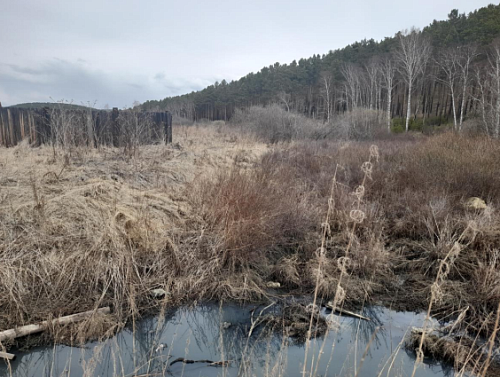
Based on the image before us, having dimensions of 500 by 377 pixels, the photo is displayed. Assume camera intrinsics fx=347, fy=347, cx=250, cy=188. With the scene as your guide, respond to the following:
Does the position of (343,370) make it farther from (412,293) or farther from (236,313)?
(412,293)

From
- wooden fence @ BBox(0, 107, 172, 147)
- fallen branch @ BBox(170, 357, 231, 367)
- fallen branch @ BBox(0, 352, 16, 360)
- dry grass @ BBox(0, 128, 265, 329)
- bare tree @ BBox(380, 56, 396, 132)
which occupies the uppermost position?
bare tree @ BBox(380, 56, 396, 132)

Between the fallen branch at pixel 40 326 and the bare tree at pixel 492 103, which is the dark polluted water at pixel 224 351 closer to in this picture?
the fallen branch at pixel 40 326

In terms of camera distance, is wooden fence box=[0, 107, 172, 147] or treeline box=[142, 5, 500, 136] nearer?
wooden fence box=[0, 107, 172, 147]

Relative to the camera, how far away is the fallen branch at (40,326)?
3.39 metres

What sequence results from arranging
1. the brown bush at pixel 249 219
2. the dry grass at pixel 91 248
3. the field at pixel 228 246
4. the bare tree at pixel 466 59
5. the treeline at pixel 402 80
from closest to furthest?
the dry grass at pixel 91 248 < the field at pixel 228 246 < the brown bush at pixel 249 219 < the bare tree at pixel 466 59 < the treeline at pixel 402 80

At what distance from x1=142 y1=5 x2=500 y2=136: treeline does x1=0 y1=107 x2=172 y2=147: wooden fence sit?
50.5 feet

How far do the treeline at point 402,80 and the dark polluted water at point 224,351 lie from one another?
1578 centimetres

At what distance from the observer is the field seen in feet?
13.4

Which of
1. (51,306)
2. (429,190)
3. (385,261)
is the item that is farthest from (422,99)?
(51,306)

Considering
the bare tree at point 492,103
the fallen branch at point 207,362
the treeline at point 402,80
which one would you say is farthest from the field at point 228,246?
the treeline at point 402,80

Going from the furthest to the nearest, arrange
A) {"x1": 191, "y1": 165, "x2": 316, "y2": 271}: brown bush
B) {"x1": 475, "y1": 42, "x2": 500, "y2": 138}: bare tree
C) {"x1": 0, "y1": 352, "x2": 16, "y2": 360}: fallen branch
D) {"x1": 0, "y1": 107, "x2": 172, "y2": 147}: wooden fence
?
{"x1": 475, "y1": 42, "x2": 500, "y2": 138}: bare tree < {"x1": 0, "y1": 107, "x2": 172, "y2": 147}: wooden fence < {"x1": 191, "y1": 165, "x2": 316, "y2": 271}: brown bush < {"x1": 0, "y1": 352, "x2": 16, "y2": 360}: fallen branch

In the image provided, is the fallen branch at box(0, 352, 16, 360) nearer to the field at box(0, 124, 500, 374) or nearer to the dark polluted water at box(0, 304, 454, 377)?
the dark polluted water at box(0, 304, 454, 377)

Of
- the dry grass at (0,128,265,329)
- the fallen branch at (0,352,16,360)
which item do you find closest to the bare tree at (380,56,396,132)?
the dry grass at (0,128,265,329)

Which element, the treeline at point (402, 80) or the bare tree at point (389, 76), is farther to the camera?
the bare tree at point (389, 76)
